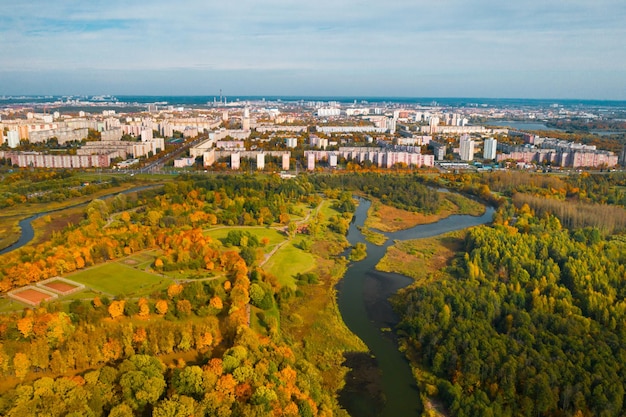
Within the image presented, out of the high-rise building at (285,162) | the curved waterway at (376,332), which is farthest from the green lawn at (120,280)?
the high-rise building at (285,162)

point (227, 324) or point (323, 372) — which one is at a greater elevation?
point (227, 324)

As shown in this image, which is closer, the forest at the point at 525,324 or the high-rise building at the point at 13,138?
the forest at the point at 525,324

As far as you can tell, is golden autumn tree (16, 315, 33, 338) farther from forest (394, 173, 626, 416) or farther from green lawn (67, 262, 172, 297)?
forest (394, 173, 626, 416)

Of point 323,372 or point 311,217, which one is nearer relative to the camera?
point 323,372

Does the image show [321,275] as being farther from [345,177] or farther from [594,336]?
[345,177]

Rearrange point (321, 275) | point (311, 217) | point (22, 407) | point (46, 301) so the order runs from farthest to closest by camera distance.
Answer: point (311, 217), point (321, 275), point (46, 301), point (22, 407)

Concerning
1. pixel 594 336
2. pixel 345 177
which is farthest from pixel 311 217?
pixel 594 336

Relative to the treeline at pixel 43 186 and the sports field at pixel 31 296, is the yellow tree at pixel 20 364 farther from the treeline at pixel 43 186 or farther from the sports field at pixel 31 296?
the treeline at pixel 43 186

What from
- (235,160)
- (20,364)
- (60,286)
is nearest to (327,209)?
(235,160)
